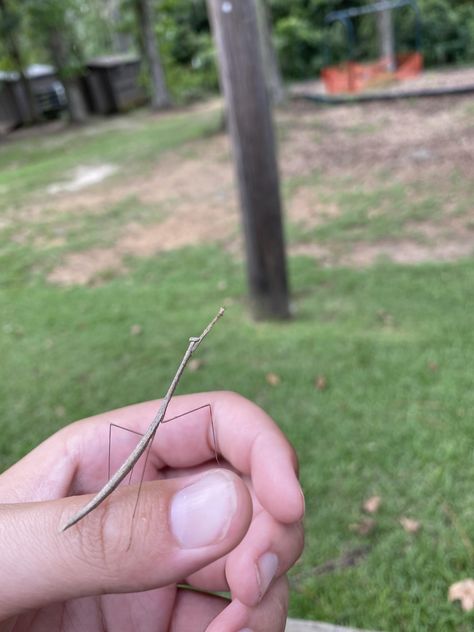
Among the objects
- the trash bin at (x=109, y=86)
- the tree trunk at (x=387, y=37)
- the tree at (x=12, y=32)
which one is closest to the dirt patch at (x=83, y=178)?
the tree at (x=12, y=32)

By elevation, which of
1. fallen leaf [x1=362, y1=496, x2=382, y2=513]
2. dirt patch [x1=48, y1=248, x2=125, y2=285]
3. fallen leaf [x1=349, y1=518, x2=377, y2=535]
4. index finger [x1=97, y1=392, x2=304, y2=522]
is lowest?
fallen leaf [x1=349, y1=518, x2=377, y2=535]

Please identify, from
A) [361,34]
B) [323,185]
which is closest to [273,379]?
[323,185]

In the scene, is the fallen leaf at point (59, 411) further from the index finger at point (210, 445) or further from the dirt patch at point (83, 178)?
the dirt patch at point (83, 178)

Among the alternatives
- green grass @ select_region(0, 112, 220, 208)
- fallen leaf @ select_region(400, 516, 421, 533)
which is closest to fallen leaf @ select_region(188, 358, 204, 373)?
fallen leaf @ select_region(400, 516, 421, 533)

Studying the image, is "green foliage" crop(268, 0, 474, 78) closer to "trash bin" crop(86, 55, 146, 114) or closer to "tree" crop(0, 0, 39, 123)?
"trash bin" crop(86, 55, 146, 114)

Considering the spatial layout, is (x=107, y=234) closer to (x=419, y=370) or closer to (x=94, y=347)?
(x=94, y=347)

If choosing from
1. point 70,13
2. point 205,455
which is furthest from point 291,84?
point 205,455
